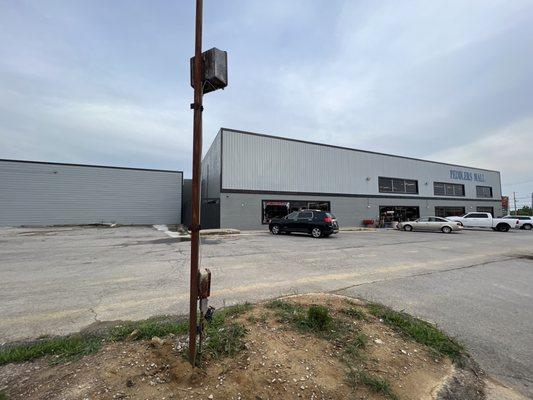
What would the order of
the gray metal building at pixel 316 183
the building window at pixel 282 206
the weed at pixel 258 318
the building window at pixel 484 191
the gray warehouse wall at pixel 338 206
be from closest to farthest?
the weed at pixel 258 318, the gray warehouse wall at pixel 338 206, the gray metal building at pixel 316 183, the building window at pixel 282 206, the building window at pixel 484 191

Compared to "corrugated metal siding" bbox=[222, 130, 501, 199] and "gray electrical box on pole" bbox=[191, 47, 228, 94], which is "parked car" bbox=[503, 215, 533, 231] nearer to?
"corrugated metal siding" bbox=[222, 130, 501, 199]

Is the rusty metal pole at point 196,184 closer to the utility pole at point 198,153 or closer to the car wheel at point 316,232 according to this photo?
the utility pole at point 198,153

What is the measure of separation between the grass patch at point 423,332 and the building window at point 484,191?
4735 cm

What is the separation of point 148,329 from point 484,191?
5236 centimetres

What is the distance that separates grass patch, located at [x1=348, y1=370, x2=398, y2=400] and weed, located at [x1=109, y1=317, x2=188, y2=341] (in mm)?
2153

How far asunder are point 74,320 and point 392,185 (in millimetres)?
33811

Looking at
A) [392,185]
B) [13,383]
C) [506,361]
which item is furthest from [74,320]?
[392,185]

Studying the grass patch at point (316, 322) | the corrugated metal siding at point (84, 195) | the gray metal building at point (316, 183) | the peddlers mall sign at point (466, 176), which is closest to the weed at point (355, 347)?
the grass patch at point (316, 322)

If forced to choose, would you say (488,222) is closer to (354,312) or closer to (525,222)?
(525,222)

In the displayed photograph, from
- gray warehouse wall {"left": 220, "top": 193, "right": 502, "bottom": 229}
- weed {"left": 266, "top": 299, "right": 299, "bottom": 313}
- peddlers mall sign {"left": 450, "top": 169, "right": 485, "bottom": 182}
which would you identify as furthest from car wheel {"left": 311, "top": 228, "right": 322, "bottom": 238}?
peddlers mall sign {"left": 450, "top": 169, "right": 485, "bottom": 182}

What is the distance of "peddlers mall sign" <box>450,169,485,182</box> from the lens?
130 feet

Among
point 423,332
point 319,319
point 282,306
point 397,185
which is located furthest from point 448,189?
point 319,319

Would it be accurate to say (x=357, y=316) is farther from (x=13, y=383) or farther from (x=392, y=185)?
(x=392, y=185)

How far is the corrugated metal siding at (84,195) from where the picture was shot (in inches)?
1084
